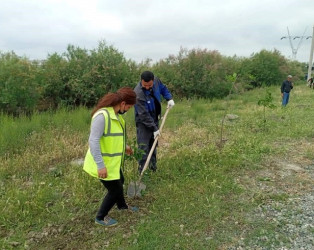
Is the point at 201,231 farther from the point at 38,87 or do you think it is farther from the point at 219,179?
the point at 38,87

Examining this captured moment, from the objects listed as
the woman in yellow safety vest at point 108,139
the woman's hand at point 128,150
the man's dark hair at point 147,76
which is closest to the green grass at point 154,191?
the woman in yellow safety vest at point 108,139

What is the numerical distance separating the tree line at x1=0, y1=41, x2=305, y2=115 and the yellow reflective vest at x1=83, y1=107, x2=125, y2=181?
4865 millimetres

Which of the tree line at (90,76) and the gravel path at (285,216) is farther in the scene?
the tree line at (90,76)

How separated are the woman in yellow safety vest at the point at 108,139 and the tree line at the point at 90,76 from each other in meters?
4.78

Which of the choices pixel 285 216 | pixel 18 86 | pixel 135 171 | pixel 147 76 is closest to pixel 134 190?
pixel 135 171

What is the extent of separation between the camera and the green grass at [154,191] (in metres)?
3.12

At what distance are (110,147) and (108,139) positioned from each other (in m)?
0.10

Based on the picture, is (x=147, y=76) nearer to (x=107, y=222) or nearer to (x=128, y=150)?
(x=128, y=150)

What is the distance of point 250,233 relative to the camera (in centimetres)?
313

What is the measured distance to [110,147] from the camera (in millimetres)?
3000

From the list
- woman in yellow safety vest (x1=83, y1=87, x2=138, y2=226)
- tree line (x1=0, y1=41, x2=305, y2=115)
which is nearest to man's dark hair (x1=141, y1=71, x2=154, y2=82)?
woman in yellow safety vest (x1=83, y1=87, x2=138, y2=226)

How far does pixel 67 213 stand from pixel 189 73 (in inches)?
558

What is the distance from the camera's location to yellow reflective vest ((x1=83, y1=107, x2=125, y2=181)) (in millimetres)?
2936

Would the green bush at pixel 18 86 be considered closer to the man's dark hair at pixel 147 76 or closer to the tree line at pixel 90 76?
the tree line at pixel 90 76
